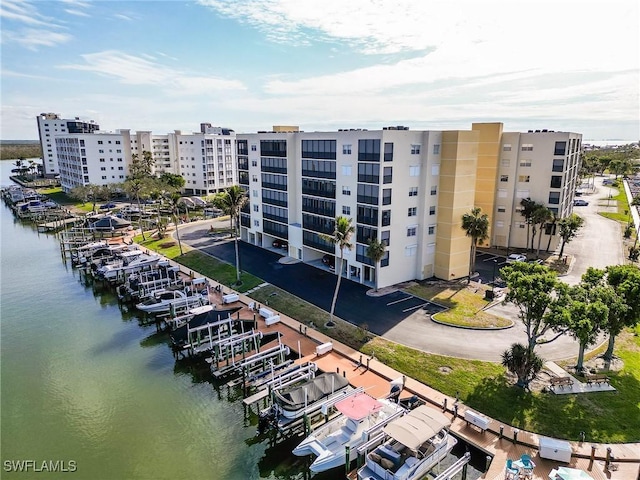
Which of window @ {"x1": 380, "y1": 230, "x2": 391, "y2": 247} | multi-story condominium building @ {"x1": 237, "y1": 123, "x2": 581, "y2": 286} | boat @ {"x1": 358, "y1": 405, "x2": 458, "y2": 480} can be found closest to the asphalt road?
multi-story condominium building @ {"x1": 237, "y1": 123, "x2": 581, "y2": 286}

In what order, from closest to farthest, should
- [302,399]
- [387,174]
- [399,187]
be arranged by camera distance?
[302,399], [387,174], [399,187]

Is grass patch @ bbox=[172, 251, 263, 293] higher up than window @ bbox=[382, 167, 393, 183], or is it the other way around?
window @ bbox=[382, 167, 393, 183]

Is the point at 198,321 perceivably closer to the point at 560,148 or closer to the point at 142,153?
the point at 560,148

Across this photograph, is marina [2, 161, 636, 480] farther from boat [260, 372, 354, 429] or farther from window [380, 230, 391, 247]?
window [380, 230, 391, 247]

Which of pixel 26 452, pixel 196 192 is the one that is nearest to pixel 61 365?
pixel 26 452

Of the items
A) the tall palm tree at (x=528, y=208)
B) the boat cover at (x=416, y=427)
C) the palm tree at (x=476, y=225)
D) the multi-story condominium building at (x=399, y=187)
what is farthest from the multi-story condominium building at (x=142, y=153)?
the boat cover at (x=416, y=427)

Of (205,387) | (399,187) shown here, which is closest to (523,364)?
(205,387)

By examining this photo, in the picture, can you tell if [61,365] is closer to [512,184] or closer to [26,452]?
[26,452]
